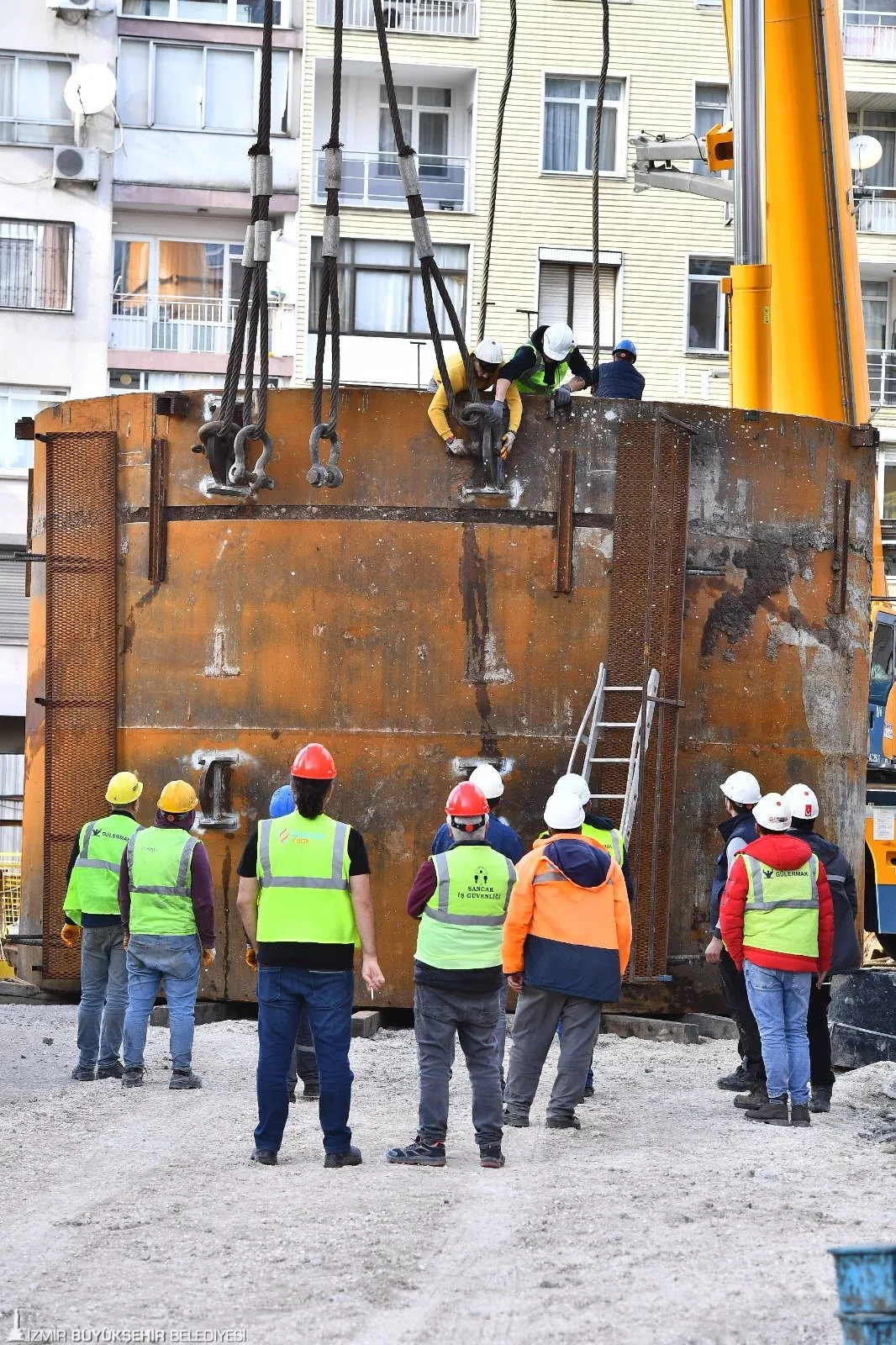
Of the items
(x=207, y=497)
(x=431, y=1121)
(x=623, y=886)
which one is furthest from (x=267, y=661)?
(x=431, y=1121)

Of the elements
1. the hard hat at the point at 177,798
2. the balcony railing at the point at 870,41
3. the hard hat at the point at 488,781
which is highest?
the balcony railing at the point at 870,41

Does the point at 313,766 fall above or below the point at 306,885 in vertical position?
above

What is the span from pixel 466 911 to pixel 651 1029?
4.73 metres

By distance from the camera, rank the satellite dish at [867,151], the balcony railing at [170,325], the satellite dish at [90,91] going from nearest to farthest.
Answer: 1. the satellite dish at [867,151]
2. the satellite dish at [90,91]
3. the balcony railing at [170,325]

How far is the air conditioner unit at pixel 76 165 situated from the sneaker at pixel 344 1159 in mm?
30937

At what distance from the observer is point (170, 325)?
38062 mm

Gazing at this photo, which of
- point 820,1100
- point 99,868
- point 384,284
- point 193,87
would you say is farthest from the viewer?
point 193,87

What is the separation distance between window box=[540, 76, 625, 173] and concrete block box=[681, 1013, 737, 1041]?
87.2 ft

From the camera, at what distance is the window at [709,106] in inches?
1497

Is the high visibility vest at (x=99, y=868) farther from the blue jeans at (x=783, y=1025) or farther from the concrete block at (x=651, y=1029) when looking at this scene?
the blue jeans at (x=783, y=1025)

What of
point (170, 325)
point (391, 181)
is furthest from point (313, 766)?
point (391, 181)

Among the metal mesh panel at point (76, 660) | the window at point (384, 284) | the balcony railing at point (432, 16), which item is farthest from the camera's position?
the balcony railing at point (432, 16)

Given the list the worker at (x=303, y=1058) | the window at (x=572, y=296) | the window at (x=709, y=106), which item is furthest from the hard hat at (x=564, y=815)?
the window at (x=709, y=106)

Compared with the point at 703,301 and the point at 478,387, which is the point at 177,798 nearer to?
the point at 478,387
